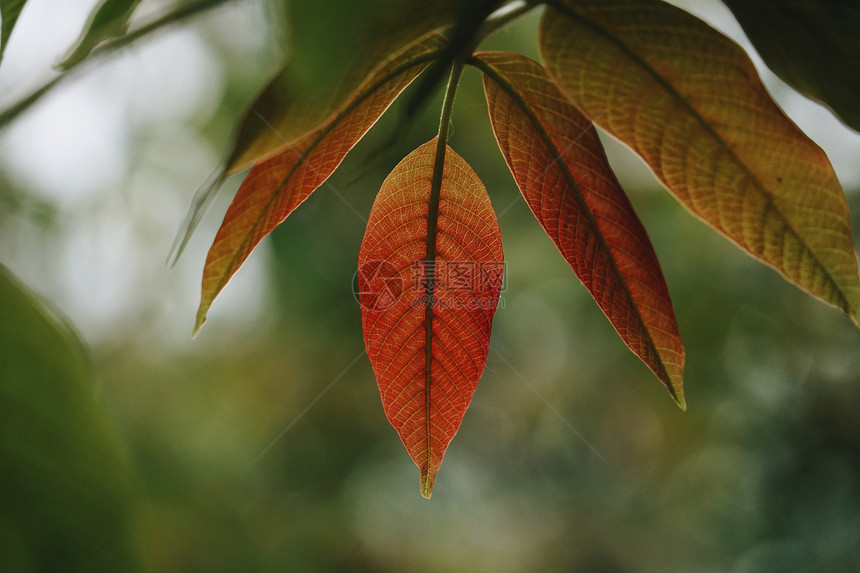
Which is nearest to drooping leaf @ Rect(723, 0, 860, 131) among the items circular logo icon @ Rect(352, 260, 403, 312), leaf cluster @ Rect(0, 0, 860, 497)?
leaf cluster @ Rect(0, 0, 860, 497)

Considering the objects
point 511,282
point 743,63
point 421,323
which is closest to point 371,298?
point 421,323

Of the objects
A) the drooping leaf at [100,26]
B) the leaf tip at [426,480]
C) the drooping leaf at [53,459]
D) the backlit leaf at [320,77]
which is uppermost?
the drooping leaf at [100,26]

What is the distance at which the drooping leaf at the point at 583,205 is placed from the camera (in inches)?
7.3

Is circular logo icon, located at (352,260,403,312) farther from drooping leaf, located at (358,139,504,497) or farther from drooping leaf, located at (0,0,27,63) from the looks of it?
drooping leaf, located at (0,0,27,63)

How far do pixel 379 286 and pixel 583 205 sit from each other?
0.23 ft

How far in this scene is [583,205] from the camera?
7.5 inches

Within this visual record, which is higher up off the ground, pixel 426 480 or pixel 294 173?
pixel 294 173

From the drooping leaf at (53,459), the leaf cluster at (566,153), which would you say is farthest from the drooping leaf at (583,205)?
the drooping leaf at (53,459)

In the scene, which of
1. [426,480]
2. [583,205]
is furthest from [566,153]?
[426,480]

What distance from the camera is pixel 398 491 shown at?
175cm

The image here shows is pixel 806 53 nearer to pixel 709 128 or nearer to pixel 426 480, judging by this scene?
pixel 709 128

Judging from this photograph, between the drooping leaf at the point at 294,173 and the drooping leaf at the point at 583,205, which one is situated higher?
the drooping leaf at the point at 294,173

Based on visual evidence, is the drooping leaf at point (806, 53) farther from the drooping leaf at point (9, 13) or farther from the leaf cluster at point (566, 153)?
the drooping leaf at point (9, 13)

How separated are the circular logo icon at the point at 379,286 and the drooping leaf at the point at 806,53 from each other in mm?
121
